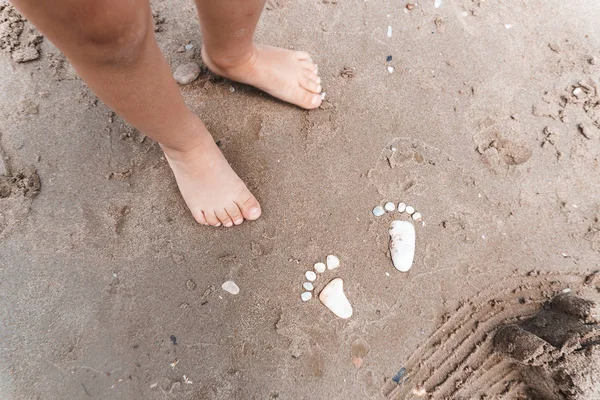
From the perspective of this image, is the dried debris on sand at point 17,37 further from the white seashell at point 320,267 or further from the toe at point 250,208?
the white seashell at point 320,267

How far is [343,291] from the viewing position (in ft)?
4.59

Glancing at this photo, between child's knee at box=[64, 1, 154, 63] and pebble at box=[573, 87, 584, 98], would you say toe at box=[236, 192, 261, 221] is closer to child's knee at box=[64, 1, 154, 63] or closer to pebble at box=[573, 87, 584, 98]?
child's knee at box=[64, 1, 154, 63]

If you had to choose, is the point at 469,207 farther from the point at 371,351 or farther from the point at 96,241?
the point at 96,241

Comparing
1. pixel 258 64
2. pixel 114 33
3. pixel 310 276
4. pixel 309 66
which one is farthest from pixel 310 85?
pixel 114 33

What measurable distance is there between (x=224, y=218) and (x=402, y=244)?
630mm

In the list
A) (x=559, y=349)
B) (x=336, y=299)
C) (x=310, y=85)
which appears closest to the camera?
(x=559, y=349)

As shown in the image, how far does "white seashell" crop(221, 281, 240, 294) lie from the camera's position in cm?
140

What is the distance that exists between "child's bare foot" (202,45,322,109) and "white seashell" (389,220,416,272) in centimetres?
57

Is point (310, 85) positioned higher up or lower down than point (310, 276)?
higher up

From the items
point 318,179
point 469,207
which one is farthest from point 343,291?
point 469,207

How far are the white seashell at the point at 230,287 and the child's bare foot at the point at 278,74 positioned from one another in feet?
2.40

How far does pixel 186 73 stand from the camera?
1.67 metres

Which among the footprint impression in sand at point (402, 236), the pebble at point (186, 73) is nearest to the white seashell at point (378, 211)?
the footprint impression in sand at point (402, 236)

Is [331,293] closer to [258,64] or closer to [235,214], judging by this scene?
[235,214]
